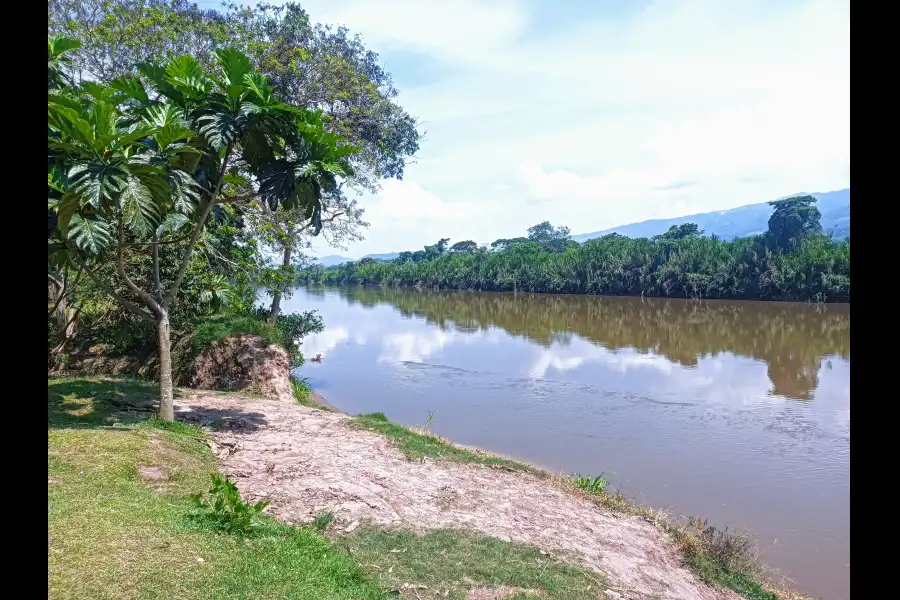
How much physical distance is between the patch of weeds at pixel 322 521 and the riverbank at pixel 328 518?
0.03 metres

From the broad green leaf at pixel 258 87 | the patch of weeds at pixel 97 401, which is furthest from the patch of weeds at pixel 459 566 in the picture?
the broad green leaf at pixel 258 87

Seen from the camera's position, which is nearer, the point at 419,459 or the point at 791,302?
the point at 419,459

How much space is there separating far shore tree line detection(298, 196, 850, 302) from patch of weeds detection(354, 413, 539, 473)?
28236 millimetres

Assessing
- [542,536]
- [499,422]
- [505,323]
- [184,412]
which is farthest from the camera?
[505,323]

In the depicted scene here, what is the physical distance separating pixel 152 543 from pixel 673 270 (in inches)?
1987

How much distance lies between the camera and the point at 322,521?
5262mm

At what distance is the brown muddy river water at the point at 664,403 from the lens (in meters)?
9.52

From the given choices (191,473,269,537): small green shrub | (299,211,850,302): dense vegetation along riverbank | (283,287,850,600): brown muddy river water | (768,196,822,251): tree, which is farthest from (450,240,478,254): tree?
(191,473,269,537): small green shrub

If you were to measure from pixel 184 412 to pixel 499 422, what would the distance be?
24.5 ft

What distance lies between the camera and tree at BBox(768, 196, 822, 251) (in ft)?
157

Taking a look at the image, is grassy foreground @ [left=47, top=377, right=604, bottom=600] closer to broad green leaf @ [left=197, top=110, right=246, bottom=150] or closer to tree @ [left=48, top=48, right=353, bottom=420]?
tree @ [left=48, top=48, right=353, bottom=420]
